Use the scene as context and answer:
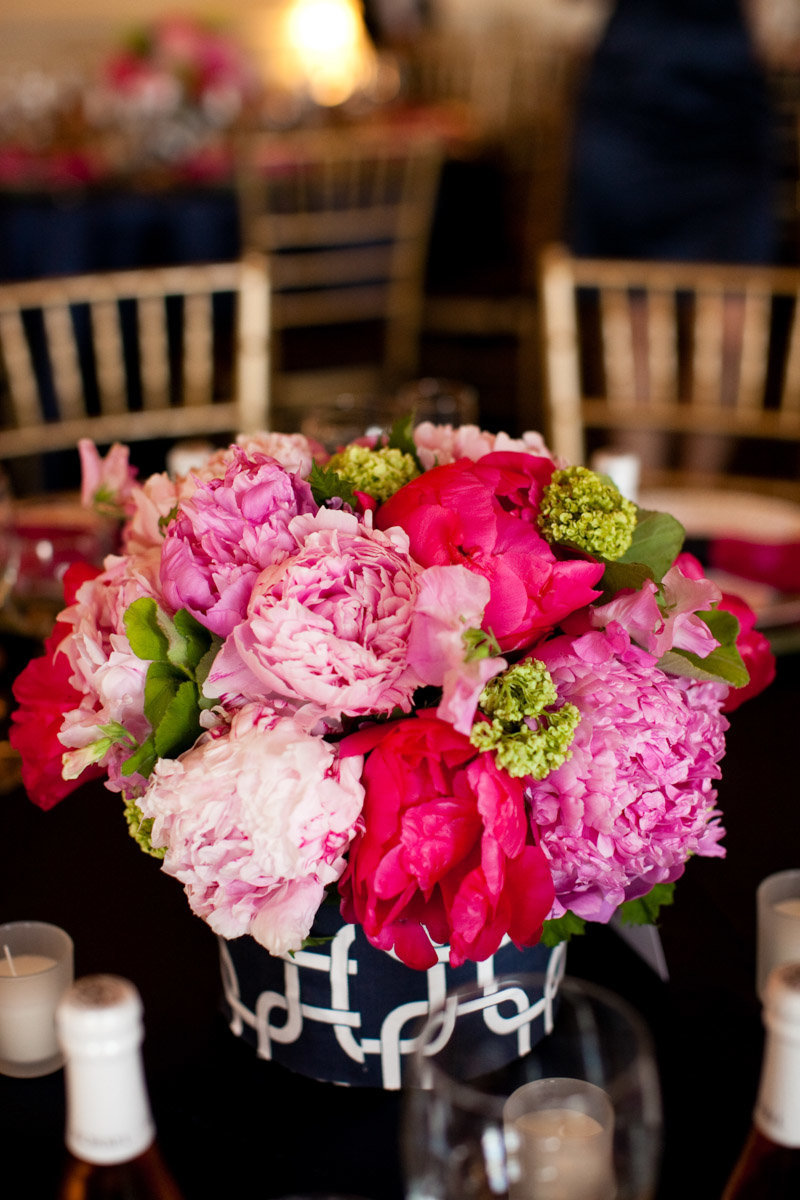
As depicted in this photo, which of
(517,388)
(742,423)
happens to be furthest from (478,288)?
(742,423)

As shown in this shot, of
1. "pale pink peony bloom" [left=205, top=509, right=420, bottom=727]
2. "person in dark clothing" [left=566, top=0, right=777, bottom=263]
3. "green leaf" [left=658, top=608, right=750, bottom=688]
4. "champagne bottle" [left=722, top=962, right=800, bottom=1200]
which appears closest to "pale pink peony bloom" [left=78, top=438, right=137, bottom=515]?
"pale pink peony bloom" [left=205, top=509, right=420, bottom=727]

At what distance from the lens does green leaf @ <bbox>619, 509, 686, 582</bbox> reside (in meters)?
0.65

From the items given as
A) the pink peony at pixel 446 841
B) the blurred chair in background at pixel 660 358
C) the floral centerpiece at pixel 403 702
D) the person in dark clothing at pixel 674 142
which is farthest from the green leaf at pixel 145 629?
the person in dark clothing at pixel 674 142

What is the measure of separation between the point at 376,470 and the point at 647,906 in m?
0.28

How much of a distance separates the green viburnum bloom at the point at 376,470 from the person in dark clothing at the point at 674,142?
100 inches

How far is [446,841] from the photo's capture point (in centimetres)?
54

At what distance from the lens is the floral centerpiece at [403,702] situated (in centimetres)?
53

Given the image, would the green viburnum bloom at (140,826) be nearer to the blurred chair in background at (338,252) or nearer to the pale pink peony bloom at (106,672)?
the pale pink peony bloom at (106,672)

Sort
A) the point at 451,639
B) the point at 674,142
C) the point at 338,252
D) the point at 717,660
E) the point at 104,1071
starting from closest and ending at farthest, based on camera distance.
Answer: the point at 104,1071 → the point at 451,639 → the point at 717,660 → the point at 674,142 → the point at 338,252

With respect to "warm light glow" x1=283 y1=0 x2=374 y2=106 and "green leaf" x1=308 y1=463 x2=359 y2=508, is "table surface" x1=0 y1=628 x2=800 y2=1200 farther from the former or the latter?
"warm light glow" x1=283 y1=0 x2=374 y2=106

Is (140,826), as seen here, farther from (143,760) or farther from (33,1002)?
(33,1002)

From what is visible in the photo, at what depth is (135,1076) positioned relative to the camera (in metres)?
0.42

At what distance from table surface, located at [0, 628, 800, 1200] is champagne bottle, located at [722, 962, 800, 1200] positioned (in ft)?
0.44


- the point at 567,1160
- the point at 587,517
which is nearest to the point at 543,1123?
the point at 567,1160
